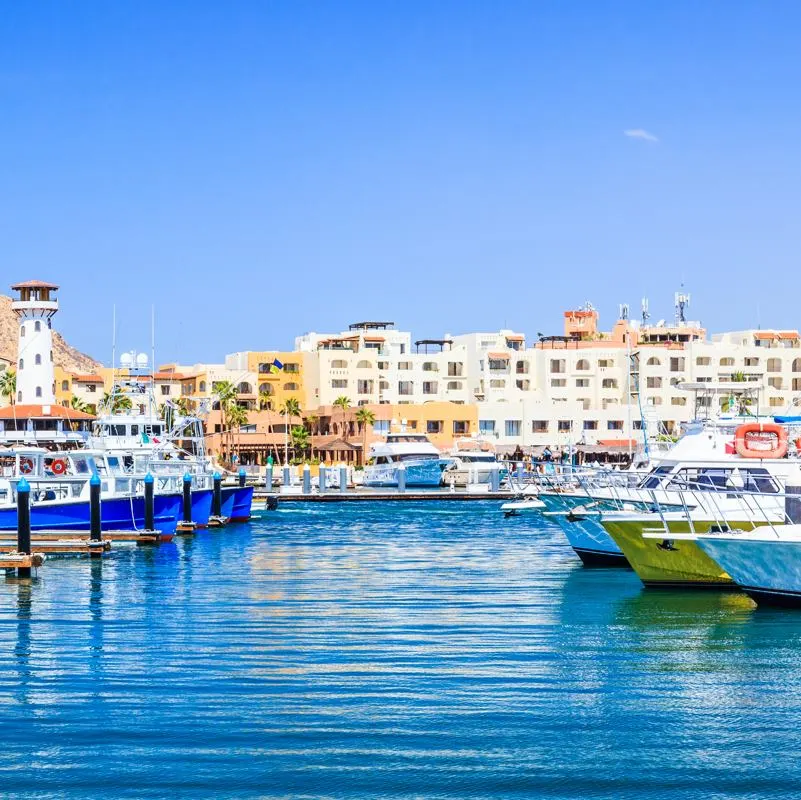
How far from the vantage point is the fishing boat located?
102m

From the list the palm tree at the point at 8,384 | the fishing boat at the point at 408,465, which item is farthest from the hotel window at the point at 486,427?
the palm tree at the point at 8,384

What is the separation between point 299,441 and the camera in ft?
397

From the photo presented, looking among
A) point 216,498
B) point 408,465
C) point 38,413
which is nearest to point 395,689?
point 216,498

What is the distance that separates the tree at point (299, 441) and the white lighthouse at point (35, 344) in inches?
1781

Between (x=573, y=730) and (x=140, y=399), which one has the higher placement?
(x=140, y=399)

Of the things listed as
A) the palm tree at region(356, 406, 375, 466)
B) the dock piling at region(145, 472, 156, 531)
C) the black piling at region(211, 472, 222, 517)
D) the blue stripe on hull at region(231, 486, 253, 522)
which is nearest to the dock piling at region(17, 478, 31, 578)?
the dock piling at region(145, 472, 156, 531)

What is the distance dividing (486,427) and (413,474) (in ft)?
68.3

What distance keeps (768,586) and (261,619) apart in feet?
32.6

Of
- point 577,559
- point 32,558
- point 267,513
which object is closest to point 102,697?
point 32,558

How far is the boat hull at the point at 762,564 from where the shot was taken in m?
26.8

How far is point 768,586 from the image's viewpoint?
91.0 ft

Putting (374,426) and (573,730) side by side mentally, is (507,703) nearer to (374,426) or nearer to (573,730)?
(573,730)

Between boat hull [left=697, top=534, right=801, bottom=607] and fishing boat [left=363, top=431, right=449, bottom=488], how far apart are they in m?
72.4

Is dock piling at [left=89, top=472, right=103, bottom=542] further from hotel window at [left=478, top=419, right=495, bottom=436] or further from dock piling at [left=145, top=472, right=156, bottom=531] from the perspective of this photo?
hotel window at [left=478, top=419, right=495, bottom=436]
